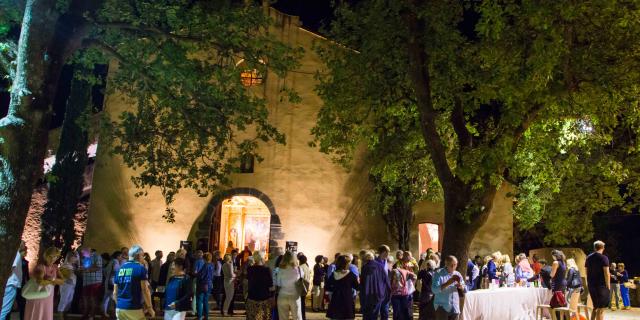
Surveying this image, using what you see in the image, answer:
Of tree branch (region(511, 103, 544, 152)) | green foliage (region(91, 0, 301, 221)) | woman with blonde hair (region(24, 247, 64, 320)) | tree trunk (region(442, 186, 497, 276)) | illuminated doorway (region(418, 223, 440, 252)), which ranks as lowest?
woman with blonde hair (region(24, 247, 64, 320))

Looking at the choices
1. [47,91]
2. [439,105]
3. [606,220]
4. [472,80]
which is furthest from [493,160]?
[606,220]

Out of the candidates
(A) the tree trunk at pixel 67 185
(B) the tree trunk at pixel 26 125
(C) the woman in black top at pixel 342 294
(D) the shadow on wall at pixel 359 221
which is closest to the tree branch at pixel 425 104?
(C) the woman in black top at pixel 342 294

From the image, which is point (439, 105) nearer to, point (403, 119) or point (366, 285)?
point (403, 119)

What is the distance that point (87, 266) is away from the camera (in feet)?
40.5

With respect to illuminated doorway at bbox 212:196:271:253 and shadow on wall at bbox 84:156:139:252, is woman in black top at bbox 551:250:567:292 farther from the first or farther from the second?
shadow on wall at bbox 84:156:139:252

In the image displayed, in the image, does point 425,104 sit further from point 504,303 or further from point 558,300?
point 558,300

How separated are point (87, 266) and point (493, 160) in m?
9.06

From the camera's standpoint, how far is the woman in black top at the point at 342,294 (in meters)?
8.95

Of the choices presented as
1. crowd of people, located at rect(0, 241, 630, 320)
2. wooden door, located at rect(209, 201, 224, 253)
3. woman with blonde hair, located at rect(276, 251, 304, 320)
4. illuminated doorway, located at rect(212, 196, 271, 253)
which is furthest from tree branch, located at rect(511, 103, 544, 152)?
illuminated doorway, located at rect(212, 196, 271, 253)

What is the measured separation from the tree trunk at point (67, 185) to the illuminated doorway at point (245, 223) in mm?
5387

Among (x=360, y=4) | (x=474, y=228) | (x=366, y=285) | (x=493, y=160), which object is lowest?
(x=366, y=285)

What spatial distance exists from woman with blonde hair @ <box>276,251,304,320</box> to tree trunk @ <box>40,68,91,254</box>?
511 inches

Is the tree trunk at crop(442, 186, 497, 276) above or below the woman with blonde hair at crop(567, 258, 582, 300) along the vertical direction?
above

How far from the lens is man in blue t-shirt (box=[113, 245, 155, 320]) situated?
7.70 metres
